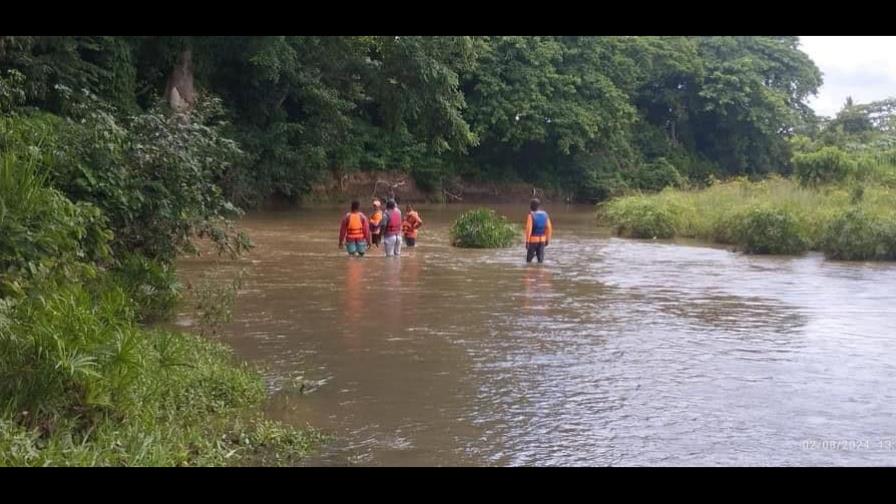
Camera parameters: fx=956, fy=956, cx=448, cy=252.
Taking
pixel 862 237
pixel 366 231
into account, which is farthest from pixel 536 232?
pixel 862 237

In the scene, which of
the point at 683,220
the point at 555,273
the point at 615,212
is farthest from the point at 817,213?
the point at 555,273

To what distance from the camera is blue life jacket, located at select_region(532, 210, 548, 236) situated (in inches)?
776

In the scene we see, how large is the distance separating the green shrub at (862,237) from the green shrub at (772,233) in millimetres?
790

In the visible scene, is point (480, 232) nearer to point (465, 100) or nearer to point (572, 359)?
point (572, 359)

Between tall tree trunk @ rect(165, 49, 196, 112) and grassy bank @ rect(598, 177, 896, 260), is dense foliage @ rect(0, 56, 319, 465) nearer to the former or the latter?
grassy bank @ rect(598, 177, 896, 260)

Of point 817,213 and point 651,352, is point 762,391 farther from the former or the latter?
point 817,213

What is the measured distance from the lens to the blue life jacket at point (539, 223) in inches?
776

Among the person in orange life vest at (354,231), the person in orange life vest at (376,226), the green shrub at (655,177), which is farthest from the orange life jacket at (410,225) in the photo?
the green shrub at (655,177)

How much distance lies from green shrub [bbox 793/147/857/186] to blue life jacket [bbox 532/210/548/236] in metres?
13.4

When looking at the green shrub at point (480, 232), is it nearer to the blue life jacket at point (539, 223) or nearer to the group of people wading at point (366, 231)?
the group of people wading at point (366, 231)

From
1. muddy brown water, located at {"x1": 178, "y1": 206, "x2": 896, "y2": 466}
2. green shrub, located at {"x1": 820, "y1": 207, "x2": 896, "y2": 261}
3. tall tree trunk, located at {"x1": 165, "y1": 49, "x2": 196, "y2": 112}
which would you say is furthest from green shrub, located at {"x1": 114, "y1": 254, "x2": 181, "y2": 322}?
tall tree trunk, located at {"x1": 165, "y1": 49, "x2": 196, "y2": 112}

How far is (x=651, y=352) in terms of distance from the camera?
10.9 metres
